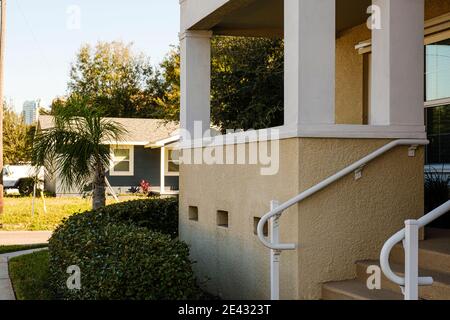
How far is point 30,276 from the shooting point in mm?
10234

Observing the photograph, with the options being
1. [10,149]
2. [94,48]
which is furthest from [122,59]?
[10,149]

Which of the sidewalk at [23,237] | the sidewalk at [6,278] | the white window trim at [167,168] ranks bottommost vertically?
the sidewalk at [6,278]

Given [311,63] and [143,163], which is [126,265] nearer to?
[311,63]

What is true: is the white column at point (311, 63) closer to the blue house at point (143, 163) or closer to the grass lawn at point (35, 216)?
the grass lawn at point (35, 216)

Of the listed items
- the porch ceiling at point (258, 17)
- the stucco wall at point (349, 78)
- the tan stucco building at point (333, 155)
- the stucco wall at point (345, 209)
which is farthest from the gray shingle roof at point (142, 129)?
the stucco wall at point (345, 209)

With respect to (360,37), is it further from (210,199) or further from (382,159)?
(382,159)

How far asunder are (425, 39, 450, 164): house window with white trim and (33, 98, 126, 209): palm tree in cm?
484

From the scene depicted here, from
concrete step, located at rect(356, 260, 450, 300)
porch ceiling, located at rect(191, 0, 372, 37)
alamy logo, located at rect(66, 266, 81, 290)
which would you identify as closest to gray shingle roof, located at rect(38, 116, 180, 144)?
porch ceiling, located at rect(191, 0, 372, 37)

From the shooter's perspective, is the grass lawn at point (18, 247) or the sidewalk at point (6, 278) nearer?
the sidewalk at point (6, 278)

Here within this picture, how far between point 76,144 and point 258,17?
3481 mm

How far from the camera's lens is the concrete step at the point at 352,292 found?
5.98 meters

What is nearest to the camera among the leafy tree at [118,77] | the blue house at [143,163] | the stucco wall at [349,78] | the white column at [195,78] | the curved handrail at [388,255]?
the curved handrail at [388,255]

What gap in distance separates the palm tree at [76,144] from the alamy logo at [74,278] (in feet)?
11.9

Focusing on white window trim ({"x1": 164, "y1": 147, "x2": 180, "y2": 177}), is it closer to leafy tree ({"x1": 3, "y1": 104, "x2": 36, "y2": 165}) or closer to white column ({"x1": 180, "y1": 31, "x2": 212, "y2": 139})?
leafy tree ({"x1": 3, "y1": 104, "x2": 36, "y2": 165})
